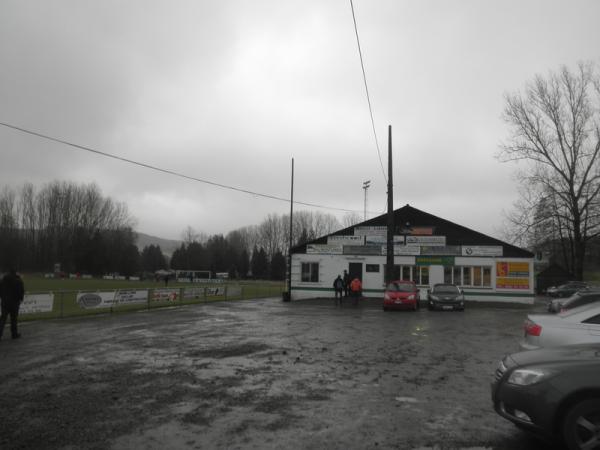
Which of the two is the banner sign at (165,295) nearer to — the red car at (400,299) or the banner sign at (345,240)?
the red car at (400,299)

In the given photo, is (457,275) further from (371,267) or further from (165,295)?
(165,295)

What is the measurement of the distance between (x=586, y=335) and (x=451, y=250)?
1115 inches

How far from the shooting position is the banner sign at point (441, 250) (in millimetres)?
35188

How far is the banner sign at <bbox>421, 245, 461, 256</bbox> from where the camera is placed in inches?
1385

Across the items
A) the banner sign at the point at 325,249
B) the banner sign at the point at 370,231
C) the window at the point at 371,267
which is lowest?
the window at the point at 371,267

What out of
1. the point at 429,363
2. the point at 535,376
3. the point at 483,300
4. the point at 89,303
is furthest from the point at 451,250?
the point at 535,376

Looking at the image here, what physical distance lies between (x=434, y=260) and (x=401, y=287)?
35.6 ft

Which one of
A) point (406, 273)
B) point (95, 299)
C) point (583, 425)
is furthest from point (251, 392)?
point (406, 273)

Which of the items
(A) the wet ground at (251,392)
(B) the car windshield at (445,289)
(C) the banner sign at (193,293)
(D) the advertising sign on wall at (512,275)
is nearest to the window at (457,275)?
(D) the advertising sign on wall at (512,275)

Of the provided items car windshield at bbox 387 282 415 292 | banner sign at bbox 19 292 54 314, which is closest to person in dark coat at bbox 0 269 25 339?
banner sign at bbox 19 292 54 314

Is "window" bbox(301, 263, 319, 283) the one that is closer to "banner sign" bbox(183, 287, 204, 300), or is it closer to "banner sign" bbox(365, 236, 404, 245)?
"banner sign" bbox(365, 236, 404, 245)

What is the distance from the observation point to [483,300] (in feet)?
113

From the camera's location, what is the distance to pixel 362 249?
120 feet

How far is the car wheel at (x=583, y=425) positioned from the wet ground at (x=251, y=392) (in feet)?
2.16
